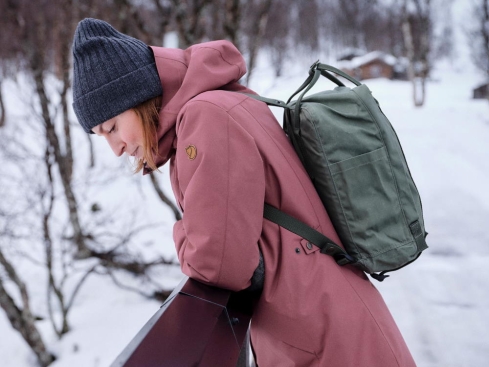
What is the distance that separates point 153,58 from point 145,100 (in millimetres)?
144

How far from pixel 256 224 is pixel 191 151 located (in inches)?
8.7

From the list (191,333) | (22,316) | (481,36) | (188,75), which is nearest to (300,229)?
(191,333)

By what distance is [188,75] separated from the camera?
113 centimetres

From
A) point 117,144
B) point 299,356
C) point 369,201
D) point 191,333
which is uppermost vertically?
point 117,144

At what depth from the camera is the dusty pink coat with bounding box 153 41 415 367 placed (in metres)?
0.97

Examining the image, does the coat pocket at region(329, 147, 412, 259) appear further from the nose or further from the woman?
the nose

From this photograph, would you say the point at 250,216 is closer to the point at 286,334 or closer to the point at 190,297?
the point at 190,297

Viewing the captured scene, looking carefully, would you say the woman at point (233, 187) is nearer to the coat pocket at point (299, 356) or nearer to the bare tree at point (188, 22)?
the coat pocket at point (299, 356)

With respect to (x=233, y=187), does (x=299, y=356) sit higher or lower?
lower

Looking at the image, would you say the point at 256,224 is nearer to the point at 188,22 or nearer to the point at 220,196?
the point at 220,196

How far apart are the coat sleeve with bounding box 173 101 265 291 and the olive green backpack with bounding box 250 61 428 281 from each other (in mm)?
111

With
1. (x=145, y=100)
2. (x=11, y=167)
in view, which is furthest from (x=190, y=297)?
(x=11, y=167)

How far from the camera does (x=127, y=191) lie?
1077 centimetres

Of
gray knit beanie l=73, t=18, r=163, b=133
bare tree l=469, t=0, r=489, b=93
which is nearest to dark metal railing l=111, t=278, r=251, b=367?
gray knit beanie l=73, t=18, r=163, b=133
